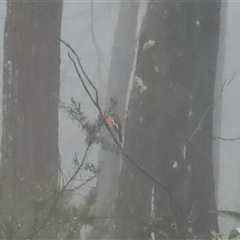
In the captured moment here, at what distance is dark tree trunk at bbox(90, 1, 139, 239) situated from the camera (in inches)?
52.9

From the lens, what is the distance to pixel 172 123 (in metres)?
1.37

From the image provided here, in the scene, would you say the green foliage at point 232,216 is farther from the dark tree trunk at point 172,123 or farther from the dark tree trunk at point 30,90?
the dark tree trunk at point 30,90

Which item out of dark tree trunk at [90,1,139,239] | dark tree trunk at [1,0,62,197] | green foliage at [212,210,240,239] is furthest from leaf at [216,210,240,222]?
dark tree trunk at [1,0,62,197]

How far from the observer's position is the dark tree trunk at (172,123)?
4.47ft

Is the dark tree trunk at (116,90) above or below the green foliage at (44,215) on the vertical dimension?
above

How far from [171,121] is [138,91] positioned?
0.34 ft

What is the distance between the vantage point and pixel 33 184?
134cm

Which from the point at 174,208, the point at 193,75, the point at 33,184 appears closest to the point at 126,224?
the point at 174,208

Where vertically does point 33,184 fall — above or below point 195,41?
below

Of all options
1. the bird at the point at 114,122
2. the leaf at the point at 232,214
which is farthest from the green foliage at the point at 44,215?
the leaf at the point at 232,214

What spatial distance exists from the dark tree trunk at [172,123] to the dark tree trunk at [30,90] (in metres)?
0.18

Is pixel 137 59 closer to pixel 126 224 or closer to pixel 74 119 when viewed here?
pixel 74 119

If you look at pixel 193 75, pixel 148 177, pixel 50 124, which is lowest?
pixel 148 177

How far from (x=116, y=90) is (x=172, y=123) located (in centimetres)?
15
